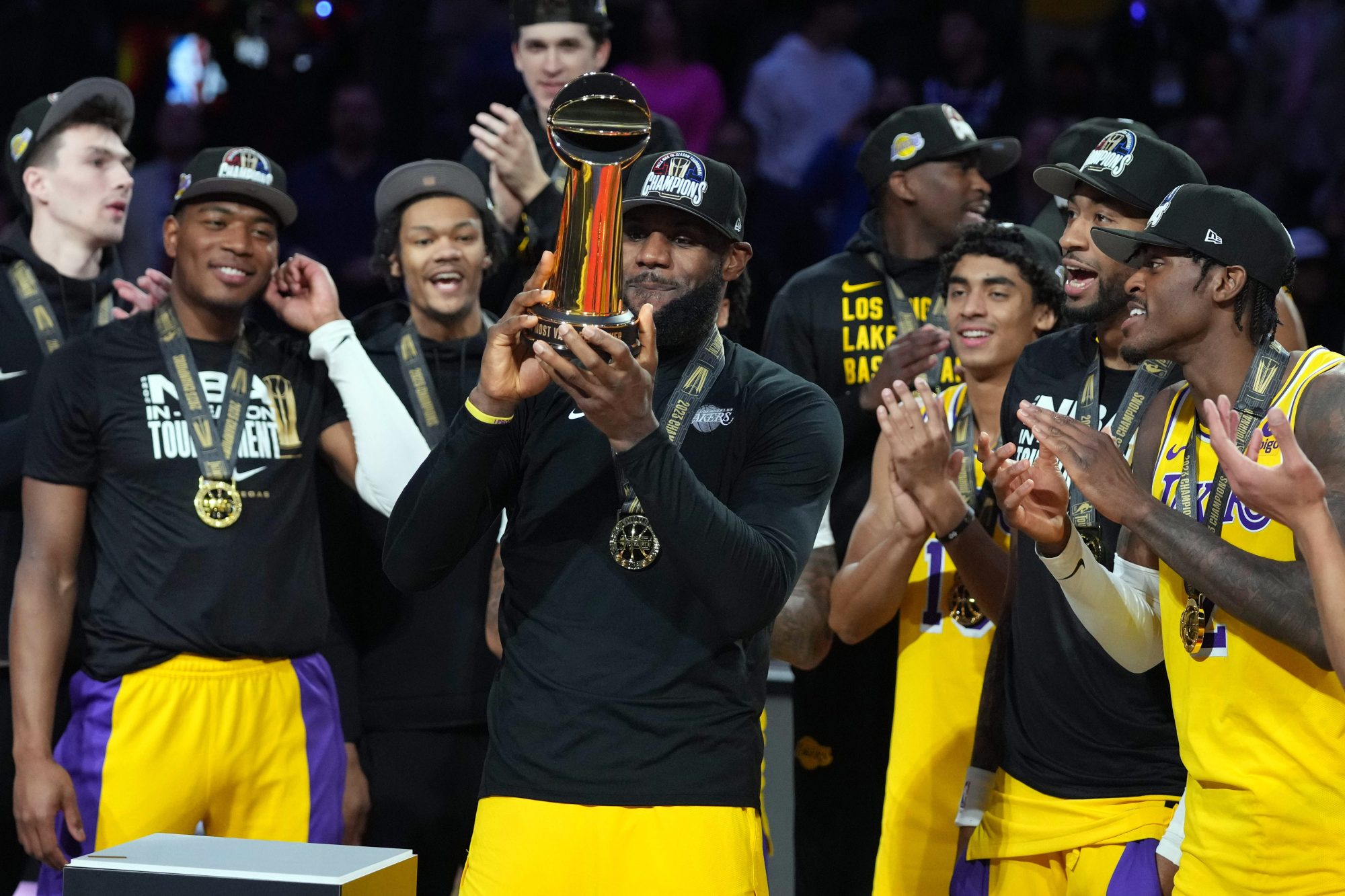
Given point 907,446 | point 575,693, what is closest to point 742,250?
point 907,446

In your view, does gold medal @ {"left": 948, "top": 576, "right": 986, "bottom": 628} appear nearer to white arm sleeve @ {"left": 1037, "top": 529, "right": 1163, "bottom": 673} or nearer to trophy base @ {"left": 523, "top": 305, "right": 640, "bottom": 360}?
white arm sleeve @ {"left": 1037, "top": 529, "right": 1163, "bottom": 673}

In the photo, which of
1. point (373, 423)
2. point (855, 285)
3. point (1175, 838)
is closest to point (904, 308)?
point (855, 285)

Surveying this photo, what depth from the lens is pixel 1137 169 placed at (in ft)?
13.2

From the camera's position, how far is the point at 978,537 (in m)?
3.99

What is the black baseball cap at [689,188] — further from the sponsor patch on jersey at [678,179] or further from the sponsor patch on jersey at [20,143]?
the sponsor patch on jersey at [20,143]

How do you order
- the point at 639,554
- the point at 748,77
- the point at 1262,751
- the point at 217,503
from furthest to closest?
the point at 748,77, the point at 217,503, the point at 1262,751, the point at 639,554

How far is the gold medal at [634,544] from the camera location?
2941mm

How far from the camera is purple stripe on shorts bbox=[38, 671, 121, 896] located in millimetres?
4012

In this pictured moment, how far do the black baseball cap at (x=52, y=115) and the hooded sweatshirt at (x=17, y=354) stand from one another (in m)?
0.19

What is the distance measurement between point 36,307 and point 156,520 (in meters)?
1.06

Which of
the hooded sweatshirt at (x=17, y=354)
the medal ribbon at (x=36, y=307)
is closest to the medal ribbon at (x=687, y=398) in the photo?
the hooded sweatshirt at (x=17, y=354)

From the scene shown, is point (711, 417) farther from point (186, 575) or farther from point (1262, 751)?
point (186, 575)

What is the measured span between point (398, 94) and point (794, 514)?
6.00 m

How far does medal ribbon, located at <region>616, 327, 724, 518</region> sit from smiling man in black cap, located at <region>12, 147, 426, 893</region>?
49.3 inches
